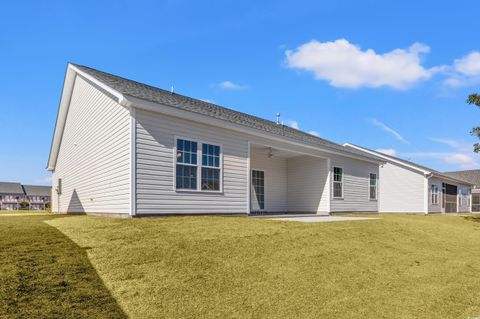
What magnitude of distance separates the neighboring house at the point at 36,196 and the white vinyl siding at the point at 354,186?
82063mm

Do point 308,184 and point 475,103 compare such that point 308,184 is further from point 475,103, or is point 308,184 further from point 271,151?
point 475,103

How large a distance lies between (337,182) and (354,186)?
1.83m

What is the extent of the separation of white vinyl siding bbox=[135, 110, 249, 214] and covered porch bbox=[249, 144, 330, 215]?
3.77m

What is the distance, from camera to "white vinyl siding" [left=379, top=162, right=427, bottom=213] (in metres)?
25.8

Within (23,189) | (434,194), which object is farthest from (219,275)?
(23,189)

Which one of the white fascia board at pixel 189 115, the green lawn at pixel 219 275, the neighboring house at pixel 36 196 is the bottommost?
the neighboring house at pixel 36 196

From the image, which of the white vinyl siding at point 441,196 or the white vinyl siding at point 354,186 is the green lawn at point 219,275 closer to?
the white vinyl siding at point 354,186

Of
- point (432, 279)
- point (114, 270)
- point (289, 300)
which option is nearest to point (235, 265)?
point (289, 300)

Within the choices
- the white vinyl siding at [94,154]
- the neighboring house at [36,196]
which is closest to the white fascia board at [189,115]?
the white vinyl siding at [94,154]

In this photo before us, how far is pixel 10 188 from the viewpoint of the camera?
79.2 metres

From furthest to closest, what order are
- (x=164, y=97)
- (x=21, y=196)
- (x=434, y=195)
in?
(x=21, y=196) < (x=434, y=195) < (x=164, y=97)

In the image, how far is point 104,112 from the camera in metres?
11.9

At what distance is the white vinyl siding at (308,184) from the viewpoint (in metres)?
17.1

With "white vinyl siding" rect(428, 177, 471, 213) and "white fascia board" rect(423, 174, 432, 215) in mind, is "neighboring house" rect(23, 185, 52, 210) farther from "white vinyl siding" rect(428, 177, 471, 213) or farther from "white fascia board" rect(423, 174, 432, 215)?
"white vinyl siding" rect(428, 177, 471, 213)
